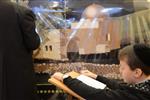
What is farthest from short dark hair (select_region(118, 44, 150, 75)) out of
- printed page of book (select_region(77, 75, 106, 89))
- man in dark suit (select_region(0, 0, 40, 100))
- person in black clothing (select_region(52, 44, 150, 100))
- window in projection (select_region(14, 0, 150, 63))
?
window in projection (select_region(14, 0, 150, 63))

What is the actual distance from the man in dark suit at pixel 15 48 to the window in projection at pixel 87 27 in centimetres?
31

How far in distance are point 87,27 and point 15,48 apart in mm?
719

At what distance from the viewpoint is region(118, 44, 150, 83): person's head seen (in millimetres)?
1891

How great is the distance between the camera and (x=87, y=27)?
309 cm

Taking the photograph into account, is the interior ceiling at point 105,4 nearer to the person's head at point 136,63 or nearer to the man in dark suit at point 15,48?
the man in dark suit at point 15,48

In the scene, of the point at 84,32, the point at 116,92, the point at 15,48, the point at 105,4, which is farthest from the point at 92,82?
the point at 105,4

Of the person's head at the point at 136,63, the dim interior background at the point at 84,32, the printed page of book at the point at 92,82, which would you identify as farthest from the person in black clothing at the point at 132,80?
the dim interior background at the point at 84,32

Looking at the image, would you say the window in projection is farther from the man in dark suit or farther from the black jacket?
the black jacket

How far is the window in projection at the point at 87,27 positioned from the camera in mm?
3076

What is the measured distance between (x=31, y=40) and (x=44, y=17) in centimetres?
42

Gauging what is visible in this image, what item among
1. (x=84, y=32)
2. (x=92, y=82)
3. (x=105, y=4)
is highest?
(x=105, y=4)

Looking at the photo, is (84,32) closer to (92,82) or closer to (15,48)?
(15,48)

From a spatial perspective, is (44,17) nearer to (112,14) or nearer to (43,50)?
(43,50)

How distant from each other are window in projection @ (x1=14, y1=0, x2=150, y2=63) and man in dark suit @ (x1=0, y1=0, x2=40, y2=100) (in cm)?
31
